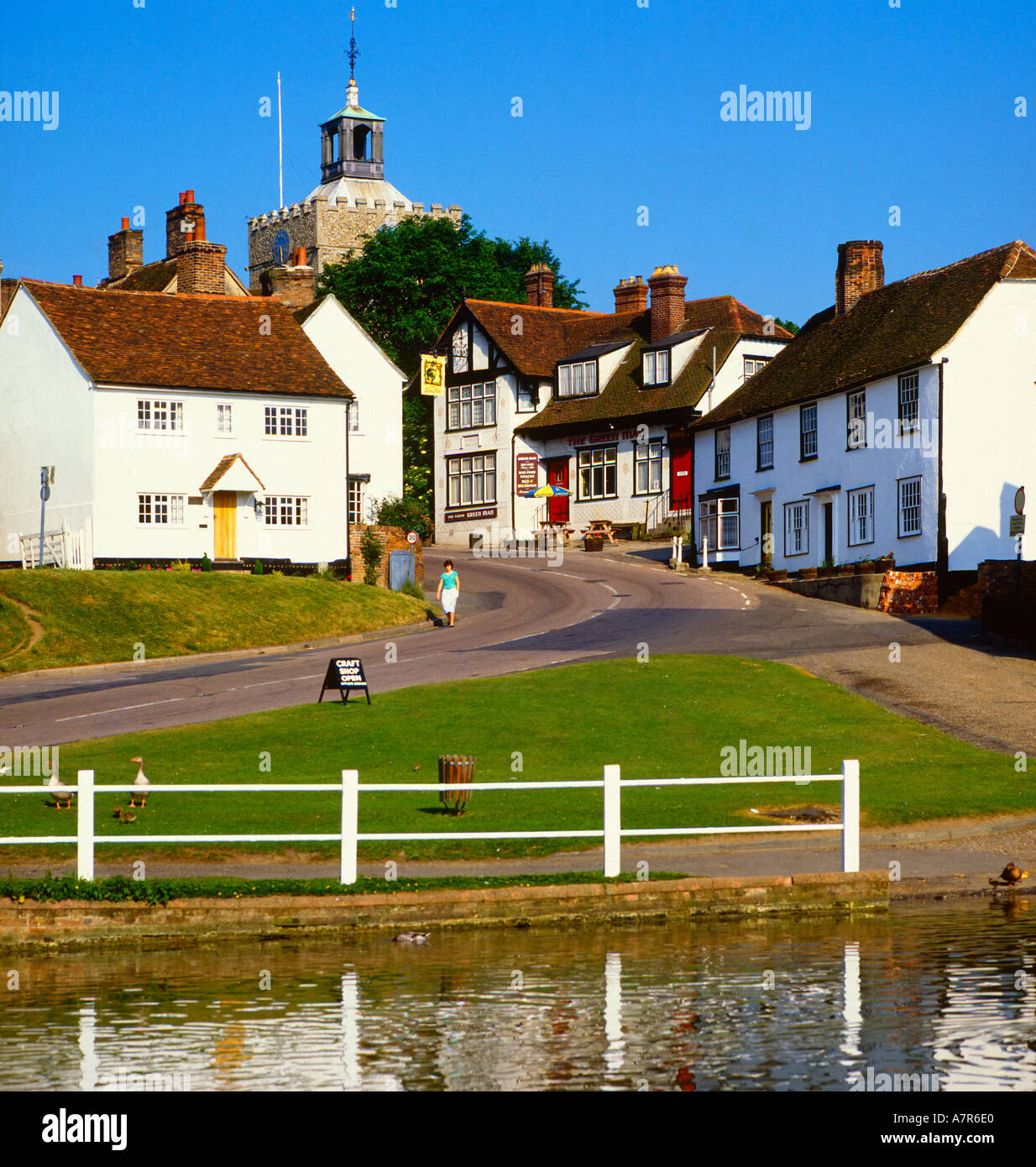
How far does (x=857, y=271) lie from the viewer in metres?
62.7

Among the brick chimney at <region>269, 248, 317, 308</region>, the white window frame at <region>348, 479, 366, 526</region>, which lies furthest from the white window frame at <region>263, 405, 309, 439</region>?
the brick chimney at <region>269, 248, 317, 308</region>

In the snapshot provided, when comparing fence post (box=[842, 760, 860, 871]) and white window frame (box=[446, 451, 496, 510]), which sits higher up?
white window frame (box=[446, 451, 496, 510])

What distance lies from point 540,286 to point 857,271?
30491 mm

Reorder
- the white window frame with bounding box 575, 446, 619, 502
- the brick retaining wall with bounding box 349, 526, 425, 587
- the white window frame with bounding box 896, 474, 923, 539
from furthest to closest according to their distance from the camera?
the white window frame with bounding box 575, 446, 619, 502 → the brick retaining wall with bounding box 349, 526, 425, 587 → the white window frame with bounding box 896, 474, 923, 539

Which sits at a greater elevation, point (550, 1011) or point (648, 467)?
point (648, 467)

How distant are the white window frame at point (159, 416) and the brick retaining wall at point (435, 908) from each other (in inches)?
1598

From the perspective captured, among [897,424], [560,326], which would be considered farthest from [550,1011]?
[560,326]

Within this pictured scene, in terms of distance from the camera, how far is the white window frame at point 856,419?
182ft

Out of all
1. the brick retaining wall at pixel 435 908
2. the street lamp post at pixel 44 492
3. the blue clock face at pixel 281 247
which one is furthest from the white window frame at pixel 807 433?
the blue clock face at pixel 281 247

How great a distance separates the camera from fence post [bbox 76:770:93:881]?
1706cm

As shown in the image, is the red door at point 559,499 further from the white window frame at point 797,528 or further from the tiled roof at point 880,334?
the white window frame at point 797,528

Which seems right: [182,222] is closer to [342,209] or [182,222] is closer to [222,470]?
[222,470]

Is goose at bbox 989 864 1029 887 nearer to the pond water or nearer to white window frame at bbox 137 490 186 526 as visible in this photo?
the pond water

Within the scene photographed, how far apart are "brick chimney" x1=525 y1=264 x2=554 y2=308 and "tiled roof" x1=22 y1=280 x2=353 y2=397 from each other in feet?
101
